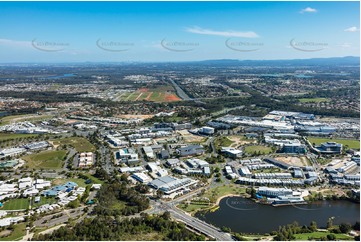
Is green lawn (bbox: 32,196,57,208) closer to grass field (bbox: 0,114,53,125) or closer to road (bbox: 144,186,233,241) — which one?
road (bbox: 144,186,233,241)

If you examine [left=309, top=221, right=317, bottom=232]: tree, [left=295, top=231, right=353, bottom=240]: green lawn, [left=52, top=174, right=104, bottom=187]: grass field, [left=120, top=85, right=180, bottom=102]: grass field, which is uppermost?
[left=120, top=85, right=180, bottom=102]: grass field

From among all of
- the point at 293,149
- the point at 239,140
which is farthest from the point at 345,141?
the point at 239,140

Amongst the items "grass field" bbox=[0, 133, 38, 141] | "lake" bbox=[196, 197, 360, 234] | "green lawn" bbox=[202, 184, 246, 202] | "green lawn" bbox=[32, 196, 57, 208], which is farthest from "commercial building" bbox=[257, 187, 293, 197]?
"grass field" bbox=[0, 133, 38, 141]

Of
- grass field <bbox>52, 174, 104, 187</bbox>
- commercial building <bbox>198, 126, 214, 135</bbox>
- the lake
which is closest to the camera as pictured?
the lake

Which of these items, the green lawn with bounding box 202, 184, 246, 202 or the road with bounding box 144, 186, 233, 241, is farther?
the green lawn with bounding box 202, 184, 246, 202

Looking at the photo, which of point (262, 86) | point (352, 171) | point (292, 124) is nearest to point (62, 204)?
point (352, 171)

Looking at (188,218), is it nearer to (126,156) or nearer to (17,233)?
(17,233)
